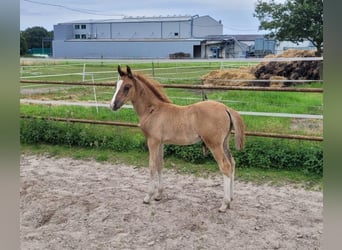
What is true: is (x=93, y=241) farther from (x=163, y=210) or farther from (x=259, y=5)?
(x=259, y=5)

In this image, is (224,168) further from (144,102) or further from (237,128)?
(144,102)

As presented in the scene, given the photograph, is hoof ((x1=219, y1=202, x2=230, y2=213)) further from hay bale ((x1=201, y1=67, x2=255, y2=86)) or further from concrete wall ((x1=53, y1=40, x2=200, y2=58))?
concrete wall ((x1=53, y1=40, x2=200, y2=58))

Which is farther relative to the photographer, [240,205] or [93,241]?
[240,205]

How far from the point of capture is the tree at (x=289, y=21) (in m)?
7.94

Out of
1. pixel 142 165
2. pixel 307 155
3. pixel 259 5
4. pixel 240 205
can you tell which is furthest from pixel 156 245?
pixel 259 5

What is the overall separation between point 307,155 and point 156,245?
6.88 feet

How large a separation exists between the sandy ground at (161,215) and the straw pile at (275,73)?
5.10 meters

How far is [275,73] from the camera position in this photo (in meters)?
8.80

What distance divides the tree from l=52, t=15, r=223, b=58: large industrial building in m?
3.30

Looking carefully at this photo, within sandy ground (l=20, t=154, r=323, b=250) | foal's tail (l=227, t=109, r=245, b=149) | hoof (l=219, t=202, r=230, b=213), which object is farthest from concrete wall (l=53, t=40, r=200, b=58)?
hoof (l=219, t=202, r=230, b=213)

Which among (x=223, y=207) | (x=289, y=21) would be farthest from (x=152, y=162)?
(x=289, y=21)

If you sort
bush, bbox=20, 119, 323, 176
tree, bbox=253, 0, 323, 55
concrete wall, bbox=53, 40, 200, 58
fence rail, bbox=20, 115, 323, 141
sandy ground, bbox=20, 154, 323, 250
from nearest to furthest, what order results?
1. sandy ground, bbox=20, 154, 323, 250
2. fence rail, bbox=20, 115, 323, 141
3. bush, bbox=20, 119, 323, 176
4. tree, bbox=253, 0, 323, 55
5. concrete wall, bbox=53, 40, 200, 58

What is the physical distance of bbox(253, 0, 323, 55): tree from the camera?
7.94 m
